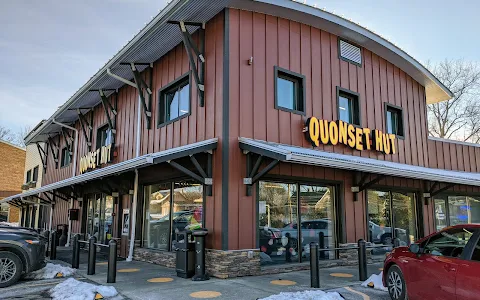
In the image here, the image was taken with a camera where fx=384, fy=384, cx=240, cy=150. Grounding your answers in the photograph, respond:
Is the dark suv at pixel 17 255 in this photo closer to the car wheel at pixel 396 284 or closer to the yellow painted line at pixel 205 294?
the yellow painted line at pixel 205 294

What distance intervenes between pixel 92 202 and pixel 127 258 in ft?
18.5

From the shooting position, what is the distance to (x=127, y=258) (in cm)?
1167

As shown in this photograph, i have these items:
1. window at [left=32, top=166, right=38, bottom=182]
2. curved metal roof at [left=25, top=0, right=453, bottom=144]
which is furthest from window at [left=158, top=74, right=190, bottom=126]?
window at [left=32, top=166, right=38, bottom=182]

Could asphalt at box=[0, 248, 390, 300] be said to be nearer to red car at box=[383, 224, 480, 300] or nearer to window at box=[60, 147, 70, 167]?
red car at box=[383, 224, 480, 300]

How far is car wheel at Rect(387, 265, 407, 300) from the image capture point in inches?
242

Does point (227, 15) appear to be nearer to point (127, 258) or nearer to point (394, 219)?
point (127, 258)

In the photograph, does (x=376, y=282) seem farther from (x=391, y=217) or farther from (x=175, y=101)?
(x=175, y=101)

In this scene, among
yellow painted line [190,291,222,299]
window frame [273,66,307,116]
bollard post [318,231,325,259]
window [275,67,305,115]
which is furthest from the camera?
bollard post [318,231,325,259]

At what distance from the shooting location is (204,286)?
25.0 ft

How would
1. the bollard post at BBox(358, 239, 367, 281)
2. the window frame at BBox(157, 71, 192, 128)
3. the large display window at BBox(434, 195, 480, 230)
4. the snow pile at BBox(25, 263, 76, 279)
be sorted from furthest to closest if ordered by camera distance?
the large display window at BBox(434, 195, 480, 230) < the window frame at BBox(157, 71, 192, 128) < the snow pile at BBox(25, 263, 76, 279) < the bollard post at BBox(358, 239, 367, 281)

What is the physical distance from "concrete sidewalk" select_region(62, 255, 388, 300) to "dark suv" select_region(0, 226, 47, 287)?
1207mm

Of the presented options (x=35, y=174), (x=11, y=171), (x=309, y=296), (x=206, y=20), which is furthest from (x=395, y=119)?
(x=11, y=171)

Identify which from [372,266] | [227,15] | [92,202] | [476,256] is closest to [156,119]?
[227,15]

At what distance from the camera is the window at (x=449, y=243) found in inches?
208
